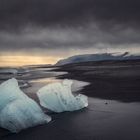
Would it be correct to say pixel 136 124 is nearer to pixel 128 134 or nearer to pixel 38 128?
pixel 128 134

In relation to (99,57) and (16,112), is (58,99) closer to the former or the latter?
(16,112)

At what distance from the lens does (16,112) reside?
879 centimetres

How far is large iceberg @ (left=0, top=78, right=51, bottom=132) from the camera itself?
868cm

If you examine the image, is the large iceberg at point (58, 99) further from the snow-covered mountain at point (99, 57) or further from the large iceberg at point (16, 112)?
the snow-covered mountain at point (99, 57)

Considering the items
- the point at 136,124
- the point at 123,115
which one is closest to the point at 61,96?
the point at 123,115

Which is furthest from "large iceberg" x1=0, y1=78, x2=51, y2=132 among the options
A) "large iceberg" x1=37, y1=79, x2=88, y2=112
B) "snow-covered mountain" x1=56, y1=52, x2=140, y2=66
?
"snow-covered mountain" x1=56, y1=52, x2=140, y2=66

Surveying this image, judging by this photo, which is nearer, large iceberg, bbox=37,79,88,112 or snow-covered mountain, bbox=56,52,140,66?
large iceberg, bbox=37,79,88,112

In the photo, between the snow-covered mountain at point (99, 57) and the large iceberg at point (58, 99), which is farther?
the snow-covered mountain at point (99, 57)

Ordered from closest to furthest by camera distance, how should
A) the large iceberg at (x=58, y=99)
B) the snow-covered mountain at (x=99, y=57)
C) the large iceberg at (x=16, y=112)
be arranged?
the large iceberg at (x=16, y=112), the large iceberg at (x=58, y=99), the snow-covered mountain at (x=99, y=57)

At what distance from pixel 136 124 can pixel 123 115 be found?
1.20 m

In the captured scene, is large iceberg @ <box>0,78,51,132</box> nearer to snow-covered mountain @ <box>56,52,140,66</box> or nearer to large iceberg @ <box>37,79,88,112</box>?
large iceberg @ <box>37,79,88,112</box>

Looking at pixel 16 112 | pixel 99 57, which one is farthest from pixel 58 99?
pixel 99 57

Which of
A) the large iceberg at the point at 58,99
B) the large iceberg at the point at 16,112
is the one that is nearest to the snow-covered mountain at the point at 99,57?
the large iceberg at the point at 58,99

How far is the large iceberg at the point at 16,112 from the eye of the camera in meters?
8.68
